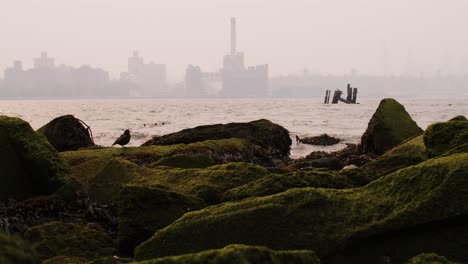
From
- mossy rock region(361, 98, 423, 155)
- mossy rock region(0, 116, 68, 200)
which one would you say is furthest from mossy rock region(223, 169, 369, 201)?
mossy rock region(361, 98, 423, 155)

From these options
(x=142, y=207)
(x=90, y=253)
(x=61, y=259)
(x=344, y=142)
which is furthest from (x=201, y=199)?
(x=344, y=142)

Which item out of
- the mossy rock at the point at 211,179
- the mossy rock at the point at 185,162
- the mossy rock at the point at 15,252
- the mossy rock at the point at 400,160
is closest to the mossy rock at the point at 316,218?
the mossy rock at the point at 211,179

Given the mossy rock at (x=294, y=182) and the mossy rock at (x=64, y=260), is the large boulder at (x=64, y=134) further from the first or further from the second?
the mossy rock at (x=64, y=260)

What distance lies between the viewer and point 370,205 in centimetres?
479

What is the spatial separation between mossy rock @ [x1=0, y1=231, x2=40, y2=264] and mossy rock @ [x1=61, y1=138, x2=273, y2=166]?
727cm

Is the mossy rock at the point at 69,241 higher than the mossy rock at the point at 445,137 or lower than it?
lower

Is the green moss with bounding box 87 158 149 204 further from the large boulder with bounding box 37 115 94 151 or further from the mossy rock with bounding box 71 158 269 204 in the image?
the large boulder with bounding box 37 115 94 151

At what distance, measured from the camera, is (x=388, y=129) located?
1280cm

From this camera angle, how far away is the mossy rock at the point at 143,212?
539 cm

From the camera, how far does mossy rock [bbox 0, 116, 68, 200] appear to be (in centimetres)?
660

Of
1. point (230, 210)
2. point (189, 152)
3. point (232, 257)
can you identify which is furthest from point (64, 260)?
point (189, 152)

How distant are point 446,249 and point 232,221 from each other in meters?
1.71

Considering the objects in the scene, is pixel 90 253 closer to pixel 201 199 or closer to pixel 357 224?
pixel 201 199

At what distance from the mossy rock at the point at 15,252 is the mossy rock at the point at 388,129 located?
1109 centimetres
